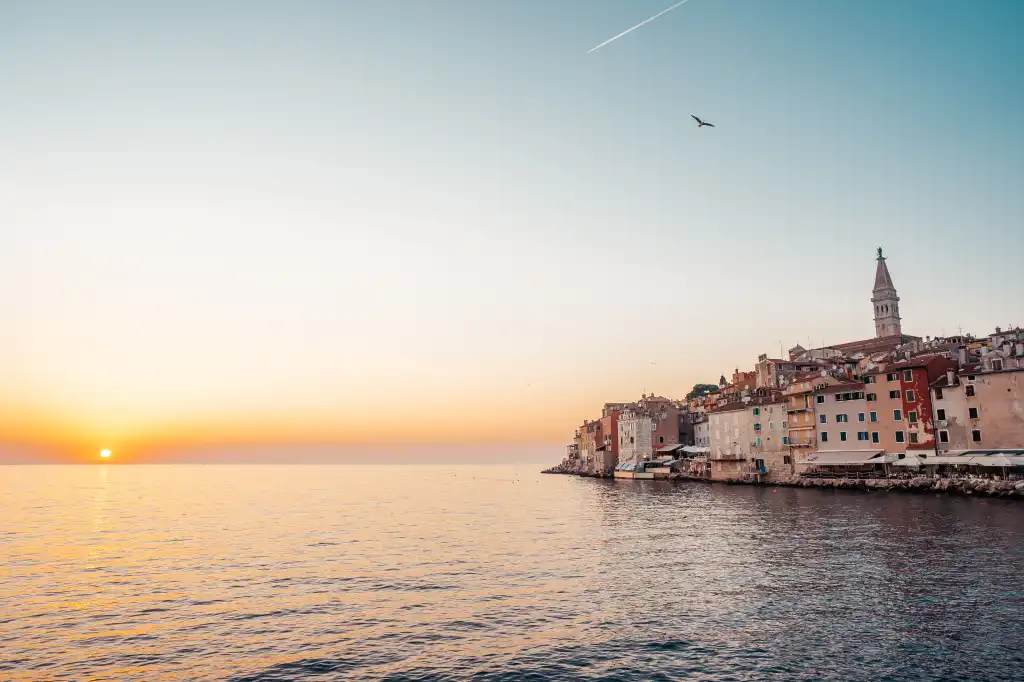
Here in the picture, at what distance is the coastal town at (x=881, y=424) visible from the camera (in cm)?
8212

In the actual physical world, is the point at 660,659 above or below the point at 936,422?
below

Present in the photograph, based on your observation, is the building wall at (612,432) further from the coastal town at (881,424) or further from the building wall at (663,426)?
the coastal town at (881,424)

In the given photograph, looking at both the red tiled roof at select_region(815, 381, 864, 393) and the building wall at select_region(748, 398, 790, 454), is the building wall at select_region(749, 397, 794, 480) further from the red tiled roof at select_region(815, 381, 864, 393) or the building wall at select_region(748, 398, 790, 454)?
the red tiled roof at select_region(815, 381, 864, 393)

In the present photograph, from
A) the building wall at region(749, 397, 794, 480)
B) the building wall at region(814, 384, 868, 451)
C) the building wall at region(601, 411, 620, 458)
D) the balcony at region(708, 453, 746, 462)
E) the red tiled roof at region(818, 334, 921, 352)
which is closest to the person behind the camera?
the building wall at region(814, 384, 868, 451)

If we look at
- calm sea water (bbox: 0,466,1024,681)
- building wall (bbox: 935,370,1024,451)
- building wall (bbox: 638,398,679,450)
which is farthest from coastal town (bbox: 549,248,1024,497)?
calm sea water (bbox: 0,466,1024,681)

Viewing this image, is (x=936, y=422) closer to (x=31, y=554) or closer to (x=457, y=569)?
(x=457, y=569)

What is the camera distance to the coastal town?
3233 inches

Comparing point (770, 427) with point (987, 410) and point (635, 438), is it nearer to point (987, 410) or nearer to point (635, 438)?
point (987, 410)

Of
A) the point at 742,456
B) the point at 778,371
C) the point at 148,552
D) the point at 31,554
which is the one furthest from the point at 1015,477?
the point at 31,554

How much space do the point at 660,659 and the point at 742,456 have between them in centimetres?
10804

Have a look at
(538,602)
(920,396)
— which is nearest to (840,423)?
(920,396)

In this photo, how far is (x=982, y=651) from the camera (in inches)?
930

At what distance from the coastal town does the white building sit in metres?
5.38

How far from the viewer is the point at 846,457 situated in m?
99.2
